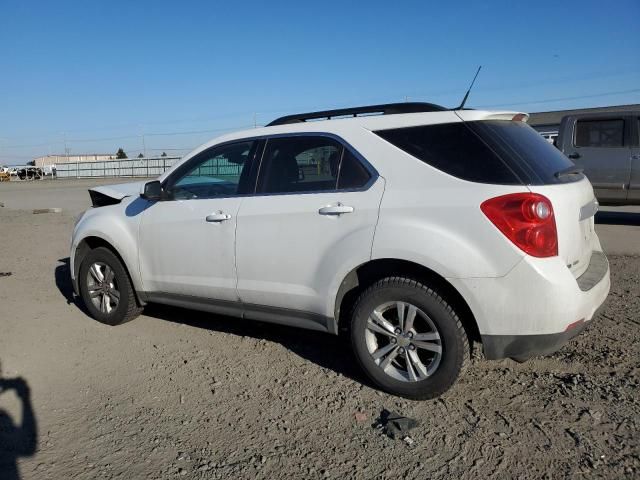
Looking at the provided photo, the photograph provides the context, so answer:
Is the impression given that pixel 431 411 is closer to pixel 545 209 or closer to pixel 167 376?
pixel 545 209

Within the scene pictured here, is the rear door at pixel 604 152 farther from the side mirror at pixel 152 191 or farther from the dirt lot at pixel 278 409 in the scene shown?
the side mirror at pixel 152 191

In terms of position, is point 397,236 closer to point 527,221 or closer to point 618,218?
point 527,221

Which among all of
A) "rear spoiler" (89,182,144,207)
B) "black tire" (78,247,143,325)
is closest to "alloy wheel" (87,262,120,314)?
"black tire" (78,247,143,325)

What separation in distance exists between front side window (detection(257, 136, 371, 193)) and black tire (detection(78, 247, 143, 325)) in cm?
177

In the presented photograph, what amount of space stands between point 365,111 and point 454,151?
823mm

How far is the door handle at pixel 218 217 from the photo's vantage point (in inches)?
158

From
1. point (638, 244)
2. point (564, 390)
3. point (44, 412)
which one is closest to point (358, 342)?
point (564, 390)

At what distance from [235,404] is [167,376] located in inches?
29.7

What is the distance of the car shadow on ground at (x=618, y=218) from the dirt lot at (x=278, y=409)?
6.41m

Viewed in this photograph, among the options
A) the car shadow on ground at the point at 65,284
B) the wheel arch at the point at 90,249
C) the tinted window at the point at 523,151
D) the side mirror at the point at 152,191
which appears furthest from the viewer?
the car shadow on ground at the point at 65,284

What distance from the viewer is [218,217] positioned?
4.04 metres

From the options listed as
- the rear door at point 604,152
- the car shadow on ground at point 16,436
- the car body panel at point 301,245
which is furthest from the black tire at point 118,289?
the rear door at point 604,152

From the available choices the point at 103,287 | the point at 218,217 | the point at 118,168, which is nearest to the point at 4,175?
the point at 118,168

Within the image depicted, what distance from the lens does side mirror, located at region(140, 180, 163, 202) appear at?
4422 millimetres
